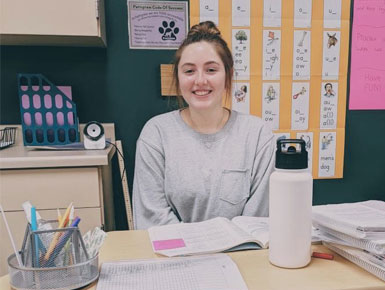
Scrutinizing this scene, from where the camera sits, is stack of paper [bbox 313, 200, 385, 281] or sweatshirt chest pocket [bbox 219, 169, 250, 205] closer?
stack of paper [bbox 313, 200, 385, 281]

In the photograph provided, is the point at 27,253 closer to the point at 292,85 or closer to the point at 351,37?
the point at 292,85

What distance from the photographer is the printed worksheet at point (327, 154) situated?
1924 mm

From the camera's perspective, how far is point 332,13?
183cm

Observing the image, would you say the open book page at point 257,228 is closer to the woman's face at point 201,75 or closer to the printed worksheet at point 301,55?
the woman's face at point 201,75

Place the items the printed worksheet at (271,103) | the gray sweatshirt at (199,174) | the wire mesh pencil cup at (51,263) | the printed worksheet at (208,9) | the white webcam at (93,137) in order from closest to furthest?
the wire mesh pencil cup at (51,263) < the gray sweatshirt at (199,174) < the white webcam at (93,137) < the printed worksheet at (208,9) < the printed worksheet at (271,103)

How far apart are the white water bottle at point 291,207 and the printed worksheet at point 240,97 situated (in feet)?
4.17

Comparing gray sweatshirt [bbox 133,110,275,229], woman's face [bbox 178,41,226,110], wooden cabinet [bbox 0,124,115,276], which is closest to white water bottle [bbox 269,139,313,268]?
gray sweatshirt [bbox 133,110,275,229]

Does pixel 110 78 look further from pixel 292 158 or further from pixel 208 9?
pixel 292 158

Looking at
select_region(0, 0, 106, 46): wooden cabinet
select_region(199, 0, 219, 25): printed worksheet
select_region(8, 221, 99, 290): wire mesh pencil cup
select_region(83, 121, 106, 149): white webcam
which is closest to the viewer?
select_region(8, 221, 99, 290): wire mesh pencil cup

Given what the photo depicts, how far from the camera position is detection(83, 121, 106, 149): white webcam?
1.47m

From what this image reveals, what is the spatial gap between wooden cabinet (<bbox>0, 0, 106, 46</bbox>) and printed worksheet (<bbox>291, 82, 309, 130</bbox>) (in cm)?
107

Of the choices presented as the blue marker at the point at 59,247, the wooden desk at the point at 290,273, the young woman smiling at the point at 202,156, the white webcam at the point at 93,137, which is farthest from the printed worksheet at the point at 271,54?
the blue marker at the point at 59,247

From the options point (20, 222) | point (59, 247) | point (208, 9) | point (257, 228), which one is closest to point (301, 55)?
point (208, 9)

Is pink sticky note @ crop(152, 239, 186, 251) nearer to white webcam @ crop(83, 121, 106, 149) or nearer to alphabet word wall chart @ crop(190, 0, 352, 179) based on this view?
white webcam @ crop(83, 121, 106, 149)
